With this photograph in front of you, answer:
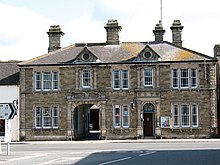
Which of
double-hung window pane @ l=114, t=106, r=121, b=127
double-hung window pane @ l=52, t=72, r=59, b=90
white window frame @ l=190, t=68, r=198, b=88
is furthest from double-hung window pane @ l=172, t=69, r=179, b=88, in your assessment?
double-hung window pane @ l=52, t=72, r=59, b=90

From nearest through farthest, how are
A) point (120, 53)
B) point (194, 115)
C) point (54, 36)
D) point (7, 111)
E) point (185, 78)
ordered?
point (7, 111)
point (194, 115)
point (185, 78)
point (120, 53)
point (54, 36)

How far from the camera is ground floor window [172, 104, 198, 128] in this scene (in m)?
41.4

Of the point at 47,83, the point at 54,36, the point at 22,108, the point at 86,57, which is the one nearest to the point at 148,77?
the point at 86,57

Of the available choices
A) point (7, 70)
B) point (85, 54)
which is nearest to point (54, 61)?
point (85, 54)

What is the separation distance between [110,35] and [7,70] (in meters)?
10.6

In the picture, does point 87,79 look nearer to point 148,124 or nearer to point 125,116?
point 125,116

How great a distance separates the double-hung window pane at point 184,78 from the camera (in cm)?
4172

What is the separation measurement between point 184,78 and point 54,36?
14.0 meters

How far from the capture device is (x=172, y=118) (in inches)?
1636

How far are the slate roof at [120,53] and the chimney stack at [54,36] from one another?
4.44 feet

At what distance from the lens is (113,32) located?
45.6 m

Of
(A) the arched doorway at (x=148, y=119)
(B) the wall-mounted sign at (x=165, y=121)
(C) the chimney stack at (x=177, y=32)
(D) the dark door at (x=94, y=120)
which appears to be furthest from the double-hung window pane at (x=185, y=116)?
(D) the dark door at (x=94, y=120)

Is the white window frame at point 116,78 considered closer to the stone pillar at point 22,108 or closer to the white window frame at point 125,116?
the white window frame at point 125,116

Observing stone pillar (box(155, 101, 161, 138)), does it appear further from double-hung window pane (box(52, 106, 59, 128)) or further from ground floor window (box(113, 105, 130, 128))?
double-hung window pane (box(52, 106, 59, 128))
